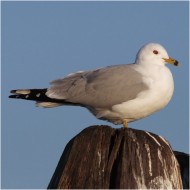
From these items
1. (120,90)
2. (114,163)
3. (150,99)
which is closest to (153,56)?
(120,90)

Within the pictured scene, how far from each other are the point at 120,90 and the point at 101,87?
35cm

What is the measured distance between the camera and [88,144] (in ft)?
14.1

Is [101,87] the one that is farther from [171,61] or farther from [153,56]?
[171,61]

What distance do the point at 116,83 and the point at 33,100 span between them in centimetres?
134

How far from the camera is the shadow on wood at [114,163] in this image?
160 inches

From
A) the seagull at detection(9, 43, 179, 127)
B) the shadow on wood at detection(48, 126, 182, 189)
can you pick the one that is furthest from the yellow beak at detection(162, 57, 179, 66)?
the shadow on wood at detection(48, 126, 182, 189)

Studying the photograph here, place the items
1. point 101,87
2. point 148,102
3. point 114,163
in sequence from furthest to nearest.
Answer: point 101,87, point 148,102, point 114,163

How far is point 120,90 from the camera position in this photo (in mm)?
8555

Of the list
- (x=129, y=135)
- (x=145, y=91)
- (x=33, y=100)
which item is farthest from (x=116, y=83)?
(x=129, y=135)

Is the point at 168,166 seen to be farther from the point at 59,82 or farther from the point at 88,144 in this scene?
the point at 59,82

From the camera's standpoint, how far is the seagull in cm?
817

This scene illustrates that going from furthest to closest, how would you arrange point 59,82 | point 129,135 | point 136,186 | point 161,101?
point 59,82, point 161,101, point 129,135, point 136,186

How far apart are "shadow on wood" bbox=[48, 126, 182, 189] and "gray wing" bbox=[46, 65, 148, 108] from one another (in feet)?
13.1

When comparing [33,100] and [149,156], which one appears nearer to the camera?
[149,156]
